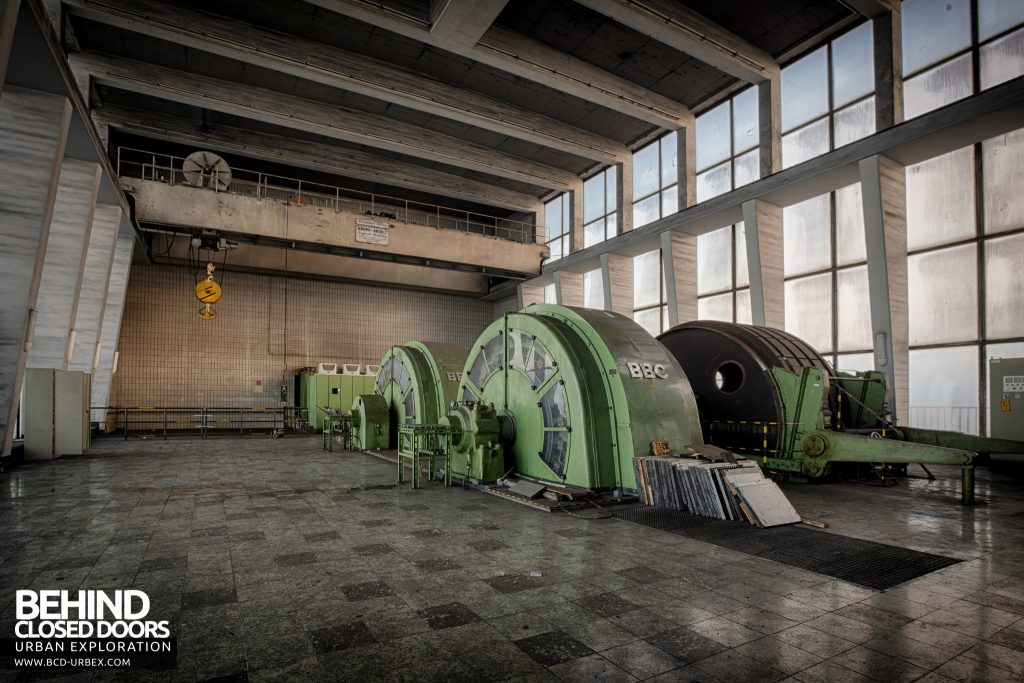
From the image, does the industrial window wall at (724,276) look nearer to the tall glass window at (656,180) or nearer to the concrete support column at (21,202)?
the tall glass window at (656,180)

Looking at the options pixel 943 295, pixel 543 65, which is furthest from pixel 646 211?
pixel 943 295

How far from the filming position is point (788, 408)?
7664 mm

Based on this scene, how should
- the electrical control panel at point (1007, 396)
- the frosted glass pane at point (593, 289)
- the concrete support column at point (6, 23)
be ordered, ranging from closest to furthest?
the concrete support column at point (6, 23) < the electrical control panel at point (1007, 396) < the frosted glass pane at point (593, 289)

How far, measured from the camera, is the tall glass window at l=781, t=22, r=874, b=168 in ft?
38.9

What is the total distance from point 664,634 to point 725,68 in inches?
538

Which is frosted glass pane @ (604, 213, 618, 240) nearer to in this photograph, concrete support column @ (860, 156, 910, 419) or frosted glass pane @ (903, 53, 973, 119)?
concrete support column @ (860, 156, 910, 419)

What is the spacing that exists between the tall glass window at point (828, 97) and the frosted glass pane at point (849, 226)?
112cm

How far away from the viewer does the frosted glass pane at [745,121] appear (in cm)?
1417

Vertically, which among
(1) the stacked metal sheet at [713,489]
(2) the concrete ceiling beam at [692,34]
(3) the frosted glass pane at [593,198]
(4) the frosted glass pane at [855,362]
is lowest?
(1) the stacked metal sheet at [713,489]

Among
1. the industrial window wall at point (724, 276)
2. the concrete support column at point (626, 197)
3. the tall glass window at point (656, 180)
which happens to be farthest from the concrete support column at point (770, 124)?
the concrete support column at point (626, 197)

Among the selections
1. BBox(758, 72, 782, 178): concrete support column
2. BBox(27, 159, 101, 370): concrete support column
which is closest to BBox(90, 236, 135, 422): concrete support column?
BBox(27, 159, 101, 370): concrete support column

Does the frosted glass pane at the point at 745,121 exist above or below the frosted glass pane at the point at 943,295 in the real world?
above

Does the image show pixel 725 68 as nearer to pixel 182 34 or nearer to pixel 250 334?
pixel 182 34

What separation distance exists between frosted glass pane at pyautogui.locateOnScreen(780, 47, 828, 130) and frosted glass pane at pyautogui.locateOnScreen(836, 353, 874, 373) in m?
5.57
